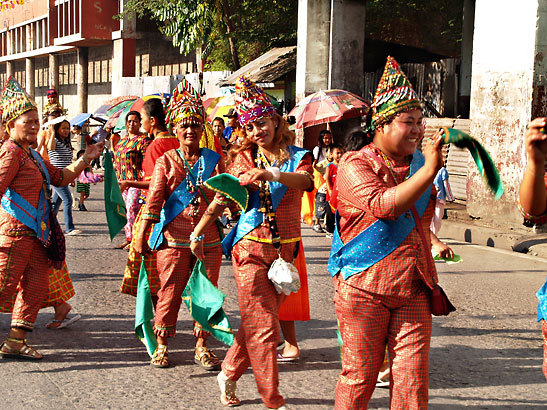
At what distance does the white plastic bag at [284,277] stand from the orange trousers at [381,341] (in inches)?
31.3

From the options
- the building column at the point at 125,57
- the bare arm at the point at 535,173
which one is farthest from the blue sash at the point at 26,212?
the building column at the point at 125,57

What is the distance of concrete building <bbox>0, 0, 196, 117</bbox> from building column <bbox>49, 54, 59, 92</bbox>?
0.02 meters

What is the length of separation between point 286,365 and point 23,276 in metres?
1.94

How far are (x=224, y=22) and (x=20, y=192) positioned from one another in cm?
1835

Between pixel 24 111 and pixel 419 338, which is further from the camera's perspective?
pixel 24 111

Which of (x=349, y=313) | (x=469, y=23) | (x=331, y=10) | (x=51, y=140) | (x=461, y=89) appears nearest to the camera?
(x=349, y=313)

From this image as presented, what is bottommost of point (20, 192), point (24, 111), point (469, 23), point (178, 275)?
point (178, 275)

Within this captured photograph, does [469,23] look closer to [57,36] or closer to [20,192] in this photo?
[20,192]

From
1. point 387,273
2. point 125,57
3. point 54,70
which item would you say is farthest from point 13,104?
point 54,70

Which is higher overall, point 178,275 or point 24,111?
point 24,111

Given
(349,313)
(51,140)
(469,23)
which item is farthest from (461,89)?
(349,313)

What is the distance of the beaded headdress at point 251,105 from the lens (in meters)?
4.54

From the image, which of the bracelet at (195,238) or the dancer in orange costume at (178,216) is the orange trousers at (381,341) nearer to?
the bracelet at (195,238)

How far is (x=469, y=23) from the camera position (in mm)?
20625
